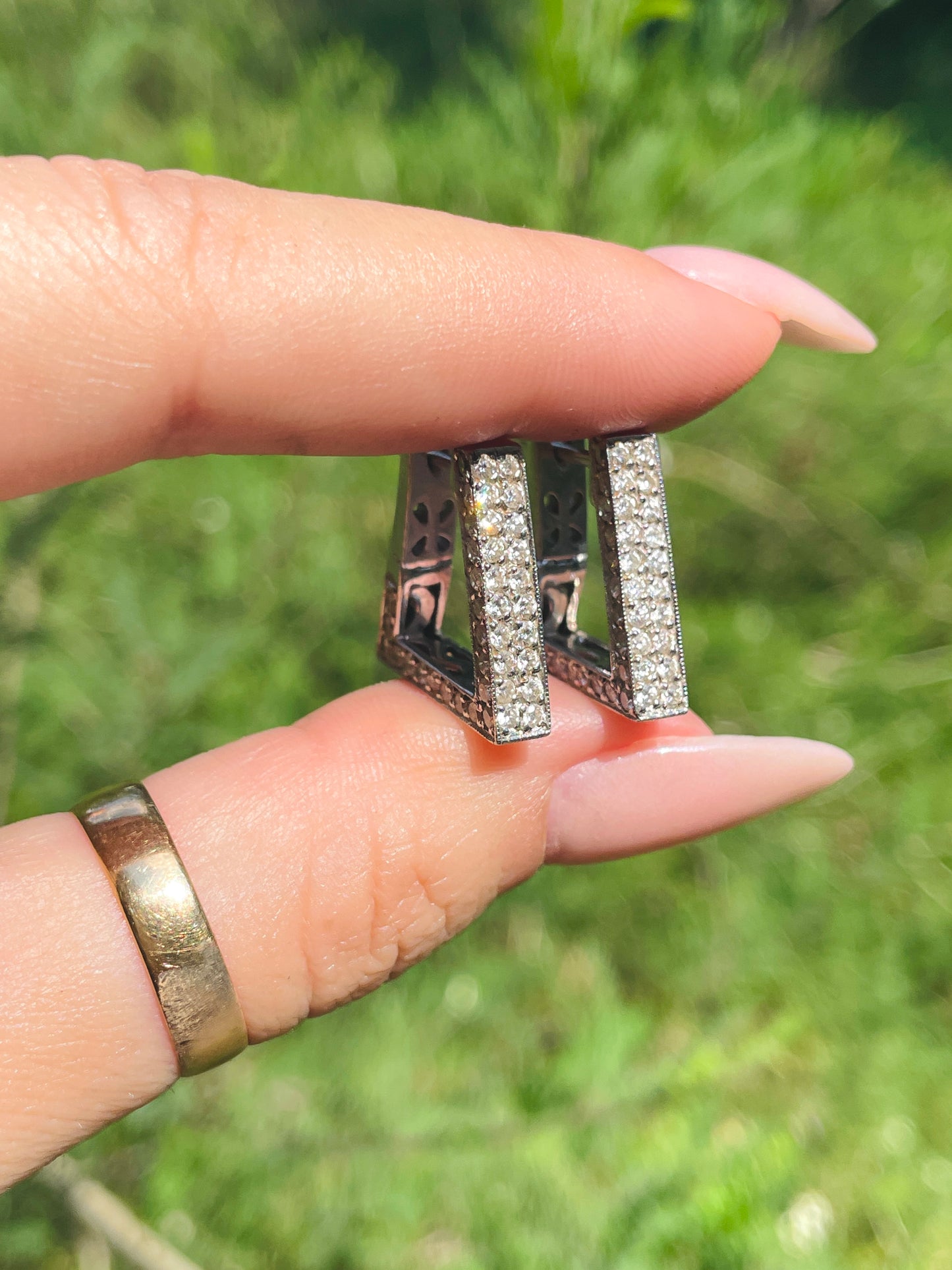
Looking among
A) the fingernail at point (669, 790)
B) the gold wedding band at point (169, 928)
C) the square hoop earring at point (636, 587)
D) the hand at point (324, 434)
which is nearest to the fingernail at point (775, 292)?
the hand at point (324, 434)

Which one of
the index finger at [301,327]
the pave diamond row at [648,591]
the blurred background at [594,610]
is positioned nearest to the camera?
the index finger at [301,327]

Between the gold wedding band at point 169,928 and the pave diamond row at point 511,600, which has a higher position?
the pave diamond row at point 511,600

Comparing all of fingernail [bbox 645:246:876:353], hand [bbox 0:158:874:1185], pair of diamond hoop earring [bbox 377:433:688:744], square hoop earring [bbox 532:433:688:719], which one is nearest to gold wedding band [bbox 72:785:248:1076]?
hand [bbox 0:158:874:1185]

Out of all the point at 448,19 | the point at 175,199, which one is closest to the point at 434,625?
the point at 175,199

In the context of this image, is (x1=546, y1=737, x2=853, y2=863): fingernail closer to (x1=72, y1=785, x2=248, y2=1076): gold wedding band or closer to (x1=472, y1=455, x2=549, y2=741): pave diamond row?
(x1=472, y1=455, x2=549, y2=741): pave diamond row

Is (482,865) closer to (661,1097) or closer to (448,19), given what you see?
(661,1097)

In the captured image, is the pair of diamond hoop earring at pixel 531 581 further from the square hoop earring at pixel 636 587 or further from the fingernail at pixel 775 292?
the fingernail at pixel 775 292

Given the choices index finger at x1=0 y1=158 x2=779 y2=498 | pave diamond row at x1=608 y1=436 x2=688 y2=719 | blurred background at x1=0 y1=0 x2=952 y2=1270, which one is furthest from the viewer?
blurred background at x1=0 y1=0 x2=952 y2=1270
